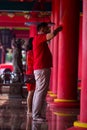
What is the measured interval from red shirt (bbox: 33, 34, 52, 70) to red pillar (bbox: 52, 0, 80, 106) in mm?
2481

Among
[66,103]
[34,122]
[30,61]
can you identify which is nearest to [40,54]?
[30,61]

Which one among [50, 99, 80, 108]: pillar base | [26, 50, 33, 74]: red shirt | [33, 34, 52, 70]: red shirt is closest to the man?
[33, 34, 52, 70]: red shirt

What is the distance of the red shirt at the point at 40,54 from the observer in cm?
756

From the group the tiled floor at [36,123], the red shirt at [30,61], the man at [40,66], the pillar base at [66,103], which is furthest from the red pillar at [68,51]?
the man at [40,66]

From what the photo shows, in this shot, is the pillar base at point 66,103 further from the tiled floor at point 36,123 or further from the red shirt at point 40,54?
the red shirt at point 40,54

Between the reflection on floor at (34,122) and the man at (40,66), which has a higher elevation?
the man at (40,66)

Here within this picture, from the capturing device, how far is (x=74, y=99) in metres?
10.2

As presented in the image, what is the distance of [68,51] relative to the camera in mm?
10156

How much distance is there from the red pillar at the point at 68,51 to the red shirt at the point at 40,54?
2481 millimetres

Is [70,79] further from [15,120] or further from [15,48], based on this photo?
[15,48]

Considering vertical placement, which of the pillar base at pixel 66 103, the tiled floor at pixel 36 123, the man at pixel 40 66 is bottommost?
the tiled floor at pixel 36 123

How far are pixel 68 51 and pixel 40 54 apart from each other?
8.52 feet

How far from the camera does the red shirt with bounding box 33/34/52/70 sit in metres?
7.56

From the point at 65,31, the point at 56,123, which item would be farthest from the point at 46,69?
the point at 65,31
